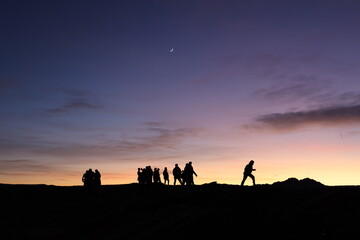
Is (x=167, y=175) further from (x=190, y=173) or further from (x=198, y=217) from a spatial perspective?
(x=198, y=217)

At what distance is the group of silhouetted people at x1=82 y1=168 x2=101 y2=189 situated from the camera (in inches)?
1225

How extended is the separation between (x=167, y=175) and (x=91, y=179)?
26.0 feet

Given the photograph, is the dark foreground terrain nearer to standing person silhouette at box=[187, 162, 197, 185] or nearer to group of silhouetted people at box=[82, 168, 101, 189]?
standing person silhouette at box=[187, 162, 197, 185]

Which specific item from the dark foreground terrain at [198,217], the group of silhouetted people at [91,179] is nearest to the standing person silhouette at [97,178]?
the group of silhouetted people at [91,179]

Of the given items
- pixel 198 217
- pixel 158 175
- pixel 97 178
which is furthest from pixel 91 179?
pixel 198 217

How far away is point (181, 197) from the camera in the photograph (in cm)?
2383

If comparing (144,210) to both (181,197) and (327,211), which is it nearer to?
(181,197)

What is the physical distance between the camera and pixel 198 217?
1834 centimetres

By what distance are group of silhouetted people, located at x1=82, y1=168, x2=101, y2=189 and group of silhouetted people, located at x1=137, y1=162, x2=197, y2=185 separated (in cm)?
358

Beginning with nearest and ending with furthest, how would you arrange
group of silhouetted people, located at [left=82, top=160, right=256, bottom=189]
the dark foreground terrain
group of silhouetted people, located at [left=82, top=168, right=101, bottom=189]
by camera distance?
1. the dark foreground terrain
2. group of silhouetted people, located at [left=82, top=160, right=256, bottom=189]
3. group of silhouetted people, located at [left=82, top=168, right=101, bottom=189]

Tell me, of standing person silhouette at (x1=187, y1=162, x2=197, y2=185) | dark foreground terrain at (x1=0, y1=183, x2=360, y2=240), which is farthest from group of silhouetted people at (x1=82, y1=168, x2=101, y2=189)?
standing person silhouette at (x1=187, y1=162, x2=197, y2=185)

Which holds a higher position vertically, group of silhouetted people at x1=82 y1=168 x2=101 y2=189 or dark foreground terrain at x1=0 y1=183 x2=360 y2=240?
group of silhouetted people at x1=82 y1=168 x2=101 y2=189

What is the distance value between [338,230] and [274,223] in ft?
7.62

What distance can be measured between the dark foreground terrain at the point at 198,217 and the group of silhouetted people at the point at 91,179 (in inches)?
157
